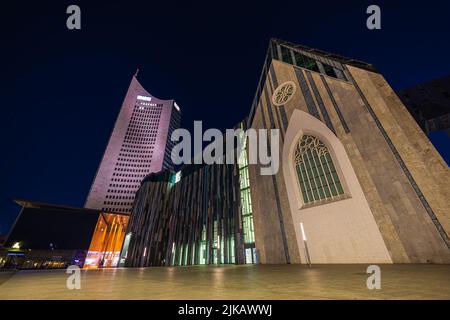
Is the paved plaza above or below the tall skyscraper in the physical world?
below

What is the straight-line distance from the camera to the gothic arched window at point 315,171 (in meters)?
14.1

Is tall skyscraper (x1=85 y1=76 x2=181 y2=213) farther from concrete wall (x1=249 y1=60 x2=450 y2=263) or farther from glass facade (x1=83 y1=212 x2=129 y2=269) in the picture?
concrete wall (x1=249 y1=60 x2=450 y2=263)

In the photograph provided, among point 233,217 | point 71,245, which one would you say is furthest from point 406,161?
point 71,245

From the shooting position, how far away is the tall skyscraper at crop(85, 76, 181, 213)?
97.6 meters

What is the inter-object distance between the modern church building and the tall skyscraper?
298 ft

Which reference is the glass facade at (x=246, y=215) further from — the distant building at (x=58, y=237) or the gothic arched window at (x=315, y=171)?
the distant building at (x=58, y=237)

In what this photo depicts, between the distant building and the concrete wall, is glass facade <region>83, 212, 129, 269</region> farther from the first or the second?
the concrete wall

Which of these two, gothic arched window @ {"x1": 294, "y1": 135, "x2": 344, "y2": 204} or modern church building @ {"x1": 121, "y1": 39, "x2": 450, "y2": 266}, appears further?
gothic arched window @ {"x1": 294, "y1": 135, "x2": 344, "y2": 204}

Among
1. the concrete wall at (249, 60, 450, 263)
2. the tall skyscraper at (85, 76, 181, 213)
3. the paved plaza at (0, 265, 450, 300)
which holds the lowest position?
the paved plaza at (0, 265, 450, 300)

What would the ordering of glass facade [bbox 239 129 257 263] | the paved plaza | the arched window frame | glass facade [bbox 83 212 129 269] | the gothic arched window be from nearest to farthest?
1. the paved plaza
2. the arched window frame
3. the gothic arched window
4. glass facade [bbox 239 129 257 263]
5. glass facade [bbox 83 212 129 269]

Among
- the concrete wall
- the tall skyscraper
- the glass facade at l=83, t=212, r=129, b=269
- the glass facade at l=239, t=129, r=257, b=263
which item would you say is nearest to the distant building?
the glass facade at l=83, t=212, r=129, b=269

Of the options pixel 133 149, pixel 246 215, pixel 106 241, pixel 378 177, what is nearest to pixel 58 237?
pixel 106 241

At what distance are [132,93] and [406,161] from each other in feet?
487

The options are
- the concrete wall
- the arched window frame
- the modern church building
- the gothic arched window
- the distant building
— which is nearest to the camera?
the concrete wall
